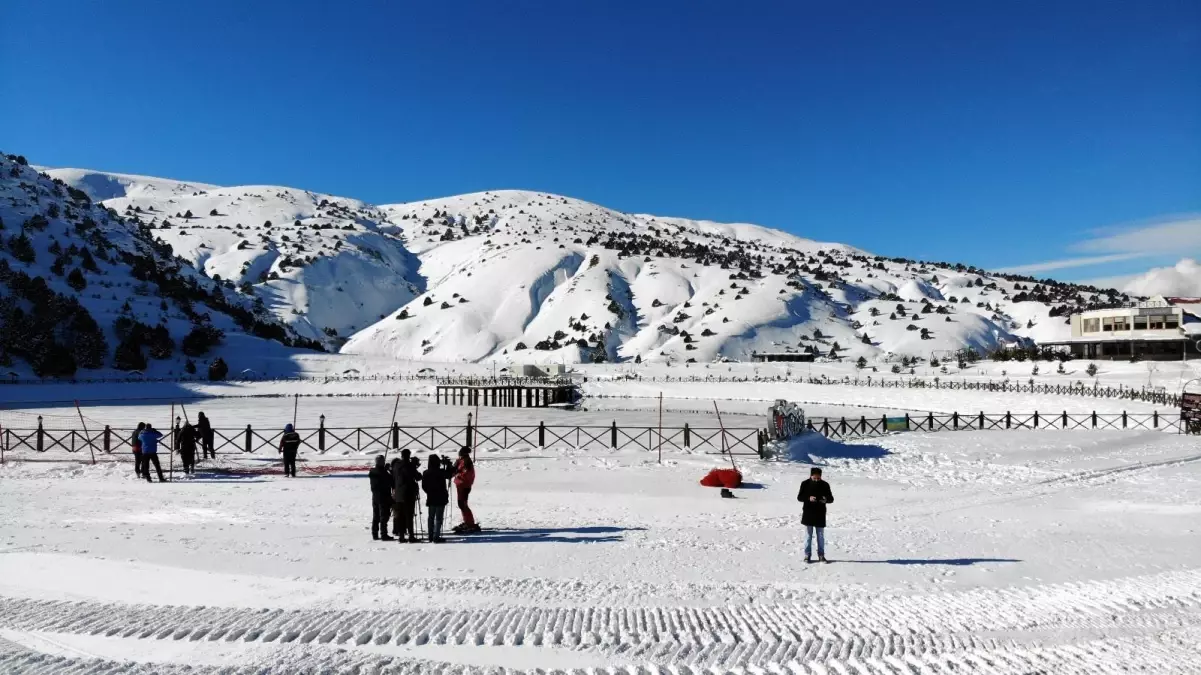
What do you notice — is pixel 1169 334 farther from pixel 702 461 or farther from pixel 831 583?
pixel 831 583

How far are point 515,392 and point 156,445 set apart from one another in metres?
48.8

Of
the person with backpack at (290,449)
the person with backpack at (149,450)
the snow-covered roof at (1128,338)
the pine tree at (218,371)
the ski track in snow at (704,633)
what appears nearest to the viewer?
the ski track in snow at (704,633)

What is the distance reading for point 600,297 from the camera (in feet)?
410

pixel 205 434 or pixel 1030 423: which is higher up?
pixel 205 434

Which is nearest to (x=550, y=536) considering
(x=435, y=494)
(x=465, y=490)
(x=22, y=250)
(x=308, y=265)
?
(x=465, y=490)

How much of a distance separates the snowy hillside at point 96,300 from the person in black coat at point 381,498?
78.7 m

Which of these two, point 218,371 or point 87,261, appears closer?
point 218,371

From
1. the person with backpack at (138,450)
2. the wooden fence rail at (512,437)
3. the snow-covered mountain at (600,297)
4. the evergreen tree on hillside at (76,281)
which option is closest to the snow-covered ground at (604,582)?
the person with backpack at (138,450)

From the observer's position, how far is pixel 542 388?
64.9m

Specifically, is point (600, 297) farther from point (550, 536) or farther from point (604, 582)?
point (604, 582)

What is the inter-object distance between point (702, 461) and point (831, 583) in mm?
14542

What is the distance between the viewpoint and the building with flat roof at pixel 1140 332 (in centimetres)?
6956

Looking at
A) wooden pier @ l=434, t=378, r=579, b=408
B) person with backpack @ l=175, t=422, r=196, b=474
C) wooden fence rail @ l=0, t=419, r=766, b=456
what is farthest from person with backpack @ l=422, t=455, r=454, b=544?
wooden pier @ l=434, t=378, r=579, b=408

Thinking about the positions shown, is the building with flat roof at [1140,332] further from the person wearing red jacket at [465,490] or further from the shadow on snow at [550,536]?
the person wearing red jacket at [465,490]
